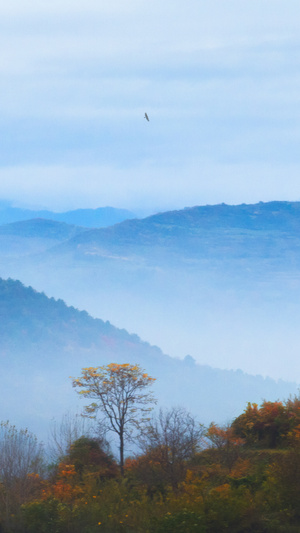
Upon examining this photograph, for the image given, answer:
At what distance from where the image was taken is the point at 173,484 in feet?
87.0

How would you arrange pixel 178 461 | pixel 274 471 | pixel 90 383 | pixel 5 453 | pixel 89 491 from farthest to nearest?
pixel 90 383 → pixel 5 453 → pixel 178 461 → pixel 89 491 → pixel 274 471

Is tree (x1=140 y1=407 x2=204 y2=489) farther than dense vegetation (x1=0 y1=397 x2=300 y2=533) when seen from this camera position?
Yes

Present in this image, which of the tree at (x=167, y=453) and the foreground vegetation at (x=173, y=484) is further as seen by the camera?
the tree at (x=167, y=453)

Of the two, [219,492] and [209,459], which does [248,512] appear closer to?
[219,492]

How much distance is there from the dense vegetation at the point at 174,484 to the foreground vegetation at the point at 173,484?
37 millimetres

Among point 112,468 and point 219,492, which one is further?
point 112,468

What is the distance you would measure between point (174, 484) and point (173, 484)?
4 cm

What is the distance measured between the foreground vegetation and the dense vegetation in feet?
0.12

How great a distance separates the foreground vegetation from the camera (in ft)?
65.7

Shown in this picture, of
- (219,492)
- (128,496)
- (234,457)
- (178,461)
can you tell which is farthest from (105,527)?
(234,457)

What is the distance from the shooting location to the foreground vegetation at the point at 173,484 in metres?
20.0

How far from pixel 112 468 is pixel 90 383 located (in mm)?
5688

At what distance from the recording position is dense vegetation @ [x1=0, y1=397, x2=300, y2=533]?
20031 millimetres

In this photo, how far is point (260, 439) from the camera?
32.0 meters
